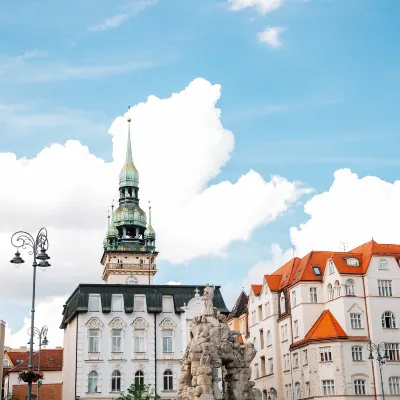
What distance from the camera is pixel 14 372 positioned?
8269 cm

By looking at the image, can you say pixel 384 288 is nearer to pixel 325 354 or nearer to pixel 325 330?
pixel 325 330

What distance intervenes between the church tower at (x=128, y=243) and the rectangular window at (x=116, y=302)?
51.3 meters

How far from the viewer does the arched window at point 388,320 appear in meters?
59.0

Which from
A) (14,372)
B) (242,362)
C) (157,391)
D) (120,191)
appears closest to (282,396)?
(157,391)

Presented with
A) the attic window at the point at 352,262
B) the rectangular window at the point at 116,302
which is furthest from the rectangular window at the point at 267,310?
the rectangular window at the point at 116,302

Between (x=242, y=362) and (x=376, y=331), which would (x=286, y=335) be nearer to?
(x=376, y=331)

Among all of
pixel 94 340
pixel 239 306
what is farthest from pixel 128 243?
pixel 94 340

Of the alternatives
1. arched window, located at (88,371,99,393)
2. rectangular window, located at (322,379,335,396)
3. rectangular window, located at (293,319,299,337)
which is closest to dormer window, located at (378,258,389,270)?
rectangular window, located at (293,319,299,337)

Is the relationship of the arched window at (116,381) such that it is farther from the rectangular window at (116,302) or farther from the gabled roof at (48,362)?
the gabled roof at (48,362)

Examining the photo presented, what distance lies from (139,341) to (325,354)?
16.2 m

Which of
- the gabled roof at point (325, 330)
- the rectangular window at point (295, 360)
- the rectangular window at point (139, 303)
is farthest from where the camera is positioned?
the rectangular window at point (139, 303)

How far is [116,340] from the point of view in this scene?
62.3 m

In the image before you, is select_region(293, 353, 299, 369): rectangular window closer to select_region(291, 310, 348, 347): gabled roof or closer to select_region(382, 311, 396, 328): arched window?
select_region(291, 310, 348, 347): gabled roof

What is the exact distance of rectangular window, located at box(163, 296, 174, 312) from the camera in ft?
212
